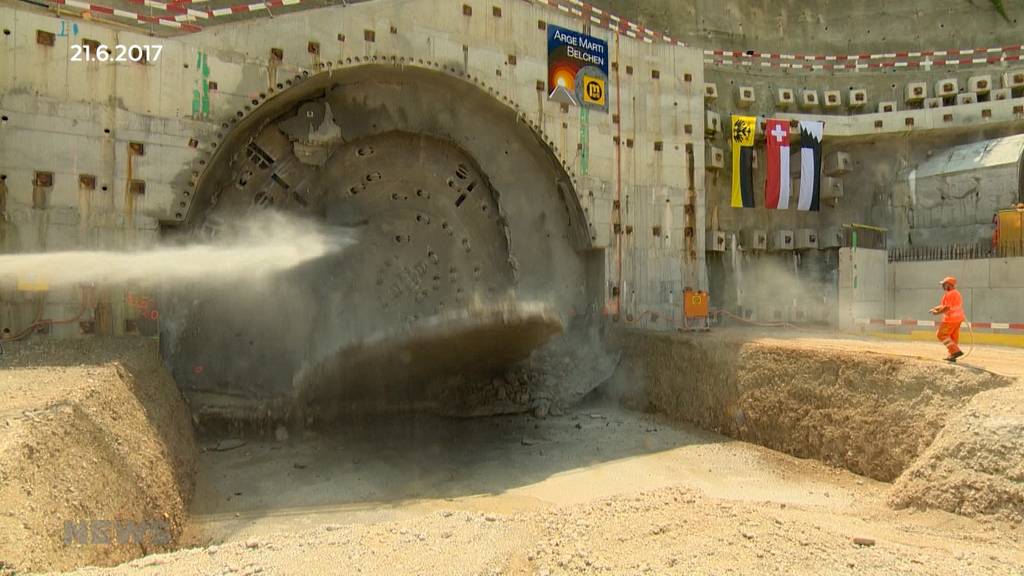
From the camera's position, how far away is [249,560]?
13.6ft

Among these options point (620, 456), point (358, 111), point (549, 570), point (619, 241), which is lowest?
point (620, 456)

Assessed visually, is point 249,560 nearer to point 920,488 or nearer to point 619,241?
point 920,488

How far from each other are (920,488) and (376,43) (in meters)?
9.05

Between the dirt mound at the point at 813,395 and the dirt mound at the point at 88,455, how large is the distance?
7368mm

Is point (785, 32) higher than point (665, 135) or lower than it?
higher

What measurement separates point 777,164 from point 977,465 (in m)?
11.0

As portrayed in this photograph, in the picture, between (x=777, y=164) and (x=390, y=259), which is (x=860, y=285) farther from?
(x=390, y=259)

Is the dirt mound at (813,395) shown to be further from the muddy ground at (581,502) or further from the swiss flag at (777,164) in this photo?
the swiss flag at (777,164)

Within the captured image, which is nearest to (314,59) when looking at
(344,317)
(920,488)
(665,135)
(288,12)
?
(288,12)

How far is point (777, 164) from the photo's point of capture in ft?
50.6

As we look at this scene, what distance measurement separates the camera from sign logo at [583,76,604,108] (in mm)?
12312

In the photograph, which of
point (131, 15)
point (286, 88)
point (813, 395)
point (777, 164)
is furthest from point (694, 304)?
point (131, 15)

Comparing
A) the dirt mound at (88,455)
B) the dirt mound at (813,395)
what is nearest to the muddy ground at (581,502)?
the dirt mound at (813,395)

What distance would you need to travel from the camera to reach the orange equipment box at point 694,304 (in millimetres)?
12977
